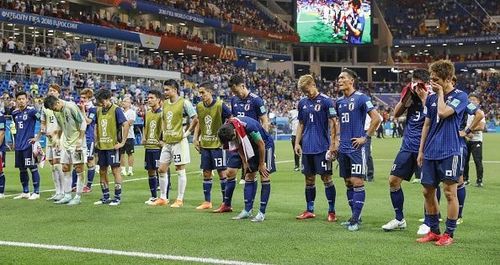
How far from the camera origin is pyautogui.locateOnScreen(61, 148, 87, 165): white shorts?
11742mm

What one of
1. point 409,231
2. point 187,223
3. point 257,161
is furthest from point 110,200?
point 409,231

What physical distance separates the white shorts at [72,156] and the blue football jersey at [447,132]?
6.51m

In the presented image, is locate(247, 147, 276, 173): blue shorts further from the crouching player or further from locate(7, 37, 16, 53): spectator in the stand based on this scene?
locate(7, 37, 16, 53): spectator in the stand

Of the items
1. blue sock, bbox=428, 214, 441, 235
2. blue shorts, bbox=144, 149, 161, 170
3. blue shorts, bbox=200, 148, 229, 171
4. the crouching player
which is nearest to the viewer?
blue sock, bbox=428, 214, 441, 235

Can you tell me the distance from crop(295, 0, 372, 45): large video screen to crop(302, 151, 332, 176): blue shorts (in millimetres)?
58457

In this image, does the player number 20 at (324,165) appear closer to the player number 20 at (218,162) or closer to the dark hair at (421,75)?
the dark hair at (421,75)

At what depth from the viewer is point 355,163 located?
8.91 meters

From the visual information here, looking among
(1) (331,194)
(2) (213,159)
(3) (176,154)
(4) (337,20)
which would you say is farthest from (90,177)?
(4) (337,20)

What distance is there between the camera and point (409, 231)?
8.71 meters

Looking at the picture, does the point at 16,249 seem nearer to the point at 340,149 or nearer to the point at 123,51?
the point at 340,149

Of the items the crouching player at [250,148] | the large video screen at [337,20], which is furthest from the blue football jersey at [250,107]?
the large video screen at [337,20]

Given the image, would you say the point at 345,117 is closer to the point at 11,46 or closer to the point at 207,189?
A: the point at 207,189

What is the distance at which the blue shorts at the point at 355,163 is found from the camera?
891 centimetres

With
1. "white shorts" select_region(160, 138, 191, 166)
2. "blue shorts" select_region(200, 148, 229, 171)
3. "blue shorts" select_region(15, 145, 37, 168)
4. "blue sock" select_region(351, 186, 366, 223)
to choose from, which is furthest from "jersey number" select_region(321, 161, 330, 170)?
"blue shorts" select_region(15, 145, 37, 168)
